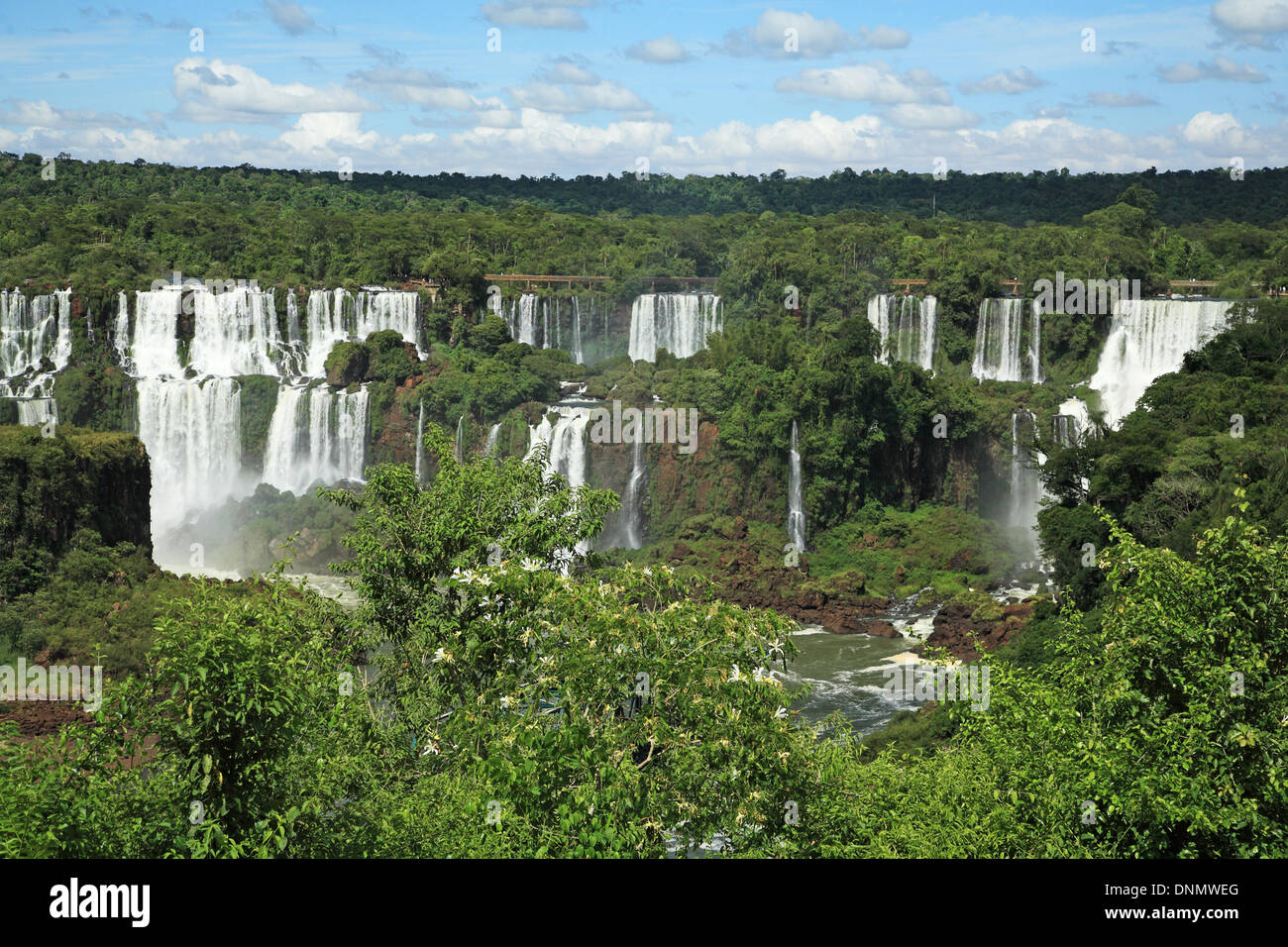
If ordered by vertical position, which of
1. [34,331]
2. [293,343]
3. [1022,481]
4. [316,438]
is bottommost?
[1022,481]

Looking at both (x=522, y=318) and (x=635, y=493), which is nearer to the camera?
(x=635, y=493)

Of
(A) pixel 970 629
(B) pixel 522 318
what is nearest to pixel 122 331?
(B) pixel 522 318

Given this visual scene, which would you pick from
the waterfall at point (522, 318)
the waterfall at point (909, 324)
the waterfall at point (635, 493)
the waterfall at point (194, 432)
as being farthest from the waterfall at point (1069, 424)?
the waterfall at point (194, 432)

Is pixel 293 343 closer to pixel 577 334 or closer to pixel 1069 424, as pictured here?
pixel 577 334

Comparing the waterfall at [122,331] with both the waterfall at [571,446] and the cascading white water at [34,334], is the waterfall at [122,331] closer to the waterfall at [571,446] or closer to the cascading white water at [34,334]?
the cascading white water at [34,334]

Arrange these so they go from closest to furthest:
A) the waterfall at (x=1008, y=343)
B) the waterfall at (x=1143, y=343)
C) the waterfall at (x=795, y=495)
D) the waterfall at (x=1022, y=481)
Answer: the waterfall at (x=795, y=495) → the waterfall at (x=1022, y=481) → the waterfall at (x=1143, y=343) → the waterfall at (x=1008, y=343)
